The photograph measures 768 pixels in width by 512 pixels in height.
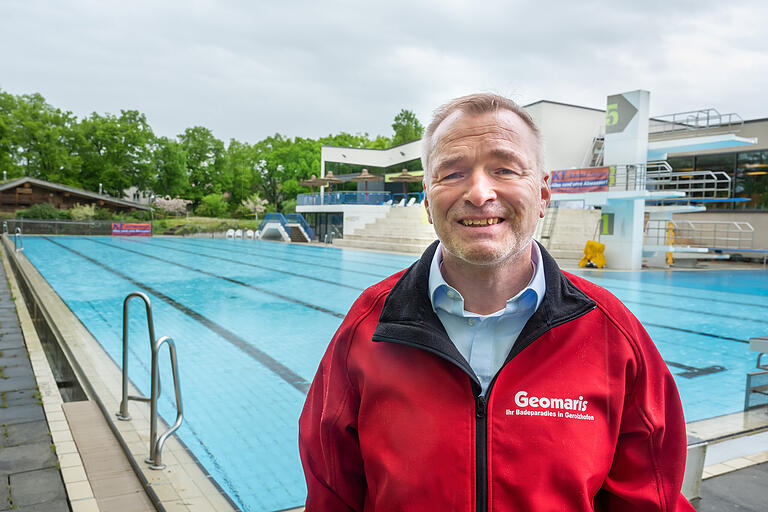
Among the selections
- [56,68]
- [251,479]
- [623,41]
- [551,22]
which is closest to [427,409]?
[551,22]

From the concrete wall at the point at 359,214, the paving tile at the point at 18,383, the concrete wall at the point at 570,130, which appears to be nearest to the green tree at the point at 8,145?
the concrete wall at the point at 359,214

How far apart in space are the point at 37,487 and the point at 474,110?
277 centimetres

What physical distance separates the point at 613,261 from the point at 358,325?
1650 cm

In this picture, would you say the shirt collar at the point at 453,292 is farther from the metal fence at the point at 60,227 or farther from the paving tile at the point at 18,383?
the metal fence at the point at 60,227

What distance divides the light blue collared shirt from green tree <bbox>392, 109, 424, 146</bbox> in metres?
54.3

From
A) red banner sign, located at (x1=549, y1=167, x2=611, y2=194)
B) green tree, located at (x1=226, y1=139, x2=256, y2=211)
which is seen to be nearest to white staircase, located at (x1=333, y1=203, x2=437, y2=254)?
red banner sign, located at (x1=549, y1=167, x2=611, y2=194)

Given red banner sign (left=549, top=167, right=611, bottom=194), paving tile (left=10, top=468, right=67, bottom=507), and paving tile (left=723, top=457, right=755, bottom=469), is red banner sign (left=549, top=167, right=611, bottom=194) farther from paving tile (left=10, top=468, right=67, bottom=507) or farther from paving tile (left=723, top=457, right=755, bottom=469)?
paving tile (left=10, top=468, right=67, bottom=507)

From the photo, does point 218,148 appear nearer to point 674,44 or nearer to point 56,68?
point 56,68

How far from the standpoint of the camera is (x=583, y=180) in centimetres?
1630

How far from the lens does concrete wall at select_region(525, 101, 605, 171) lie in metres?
22.4

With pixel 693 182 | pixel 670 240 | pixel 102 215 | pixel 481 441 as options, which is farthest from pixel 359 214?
pixel 481 441

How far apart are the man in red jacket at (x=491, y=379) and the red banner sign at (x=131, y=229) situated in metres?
32.9

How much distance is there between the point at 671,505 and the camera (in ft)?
3.72

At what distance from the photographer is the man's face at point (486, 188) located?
1120mm
